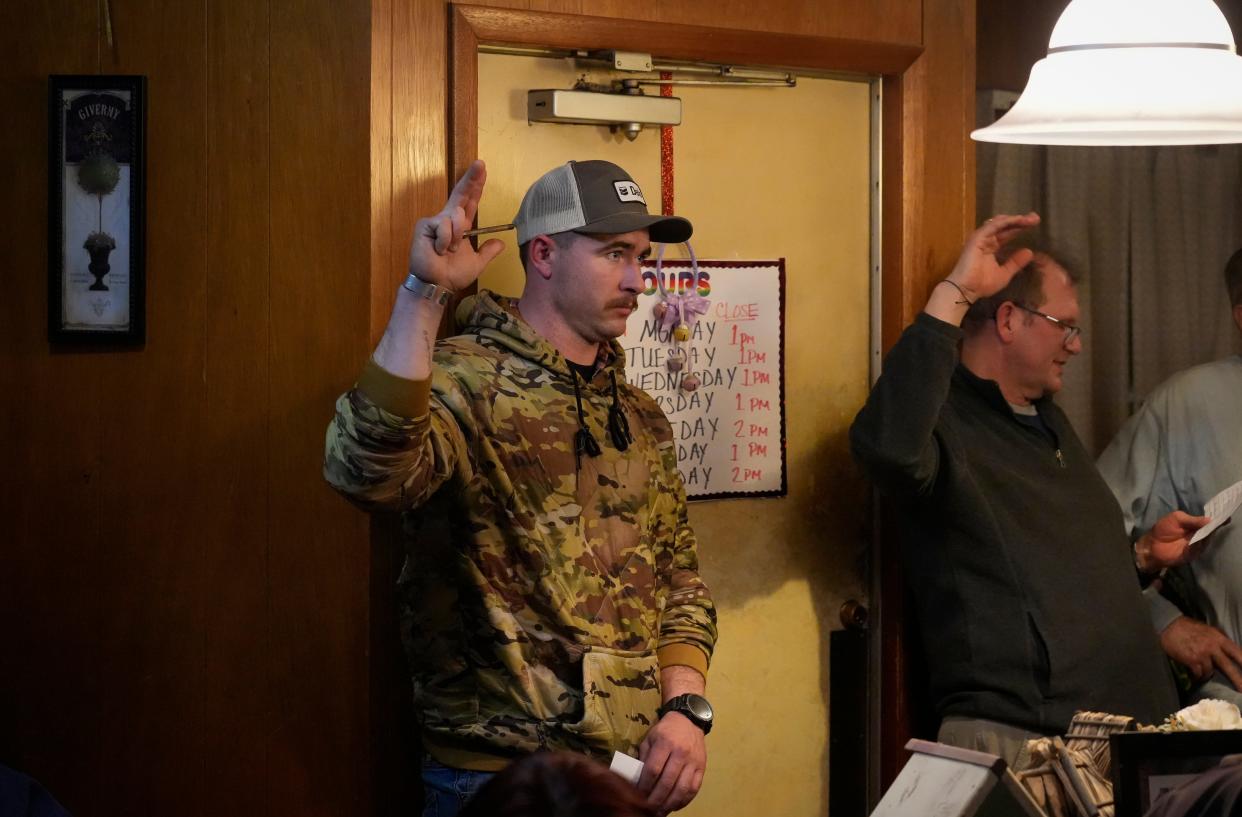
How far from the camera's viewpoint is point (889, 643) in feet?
10.0

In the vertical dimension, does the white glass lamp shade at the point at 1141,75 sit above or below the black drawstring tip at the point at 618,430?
above

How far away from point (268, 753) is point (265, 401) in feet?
1.94

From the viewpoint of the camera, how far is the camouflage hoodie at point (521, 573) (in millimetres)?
2193

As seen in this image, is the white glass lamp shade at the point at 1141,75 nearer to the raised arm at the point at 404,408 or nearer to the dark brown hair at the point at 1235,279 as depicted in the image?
the raised arm at the point at 404,408

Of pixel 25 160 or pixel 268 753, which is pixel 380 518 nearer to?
pixel 268 753

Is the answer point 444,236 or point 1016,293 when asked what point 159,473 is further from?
point 1016,293

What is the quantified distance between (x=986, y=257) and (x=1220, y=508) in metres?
0.73

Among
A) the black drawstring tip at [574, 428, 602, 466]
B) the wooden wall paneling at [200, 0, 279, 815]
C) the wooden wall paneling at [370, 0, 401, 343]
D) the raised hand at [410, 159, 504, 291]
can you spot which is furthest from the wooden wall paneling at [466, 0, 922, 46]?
the black drawstring tip at [574, 428, 602, 466]

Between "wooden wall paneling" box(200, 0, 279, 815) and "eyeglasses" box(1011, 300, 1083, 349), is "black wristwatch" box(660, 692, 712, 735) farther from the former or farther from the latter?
"eyeglasses" box(1011, 300, 1083, 349)

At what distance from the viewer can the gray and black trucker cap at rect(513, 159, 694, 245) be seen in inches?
92.6

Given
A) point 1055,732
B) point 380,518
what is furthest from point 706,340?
point 1055,732

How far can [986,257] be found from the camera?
109 inches

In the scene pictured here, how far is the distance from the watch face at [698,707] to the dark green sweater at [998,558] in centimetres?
61

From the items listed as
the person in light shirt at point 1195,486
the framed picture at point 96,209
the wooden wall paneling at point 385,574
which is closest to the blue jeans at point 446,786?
the wooden wall paneling at point 385,574
